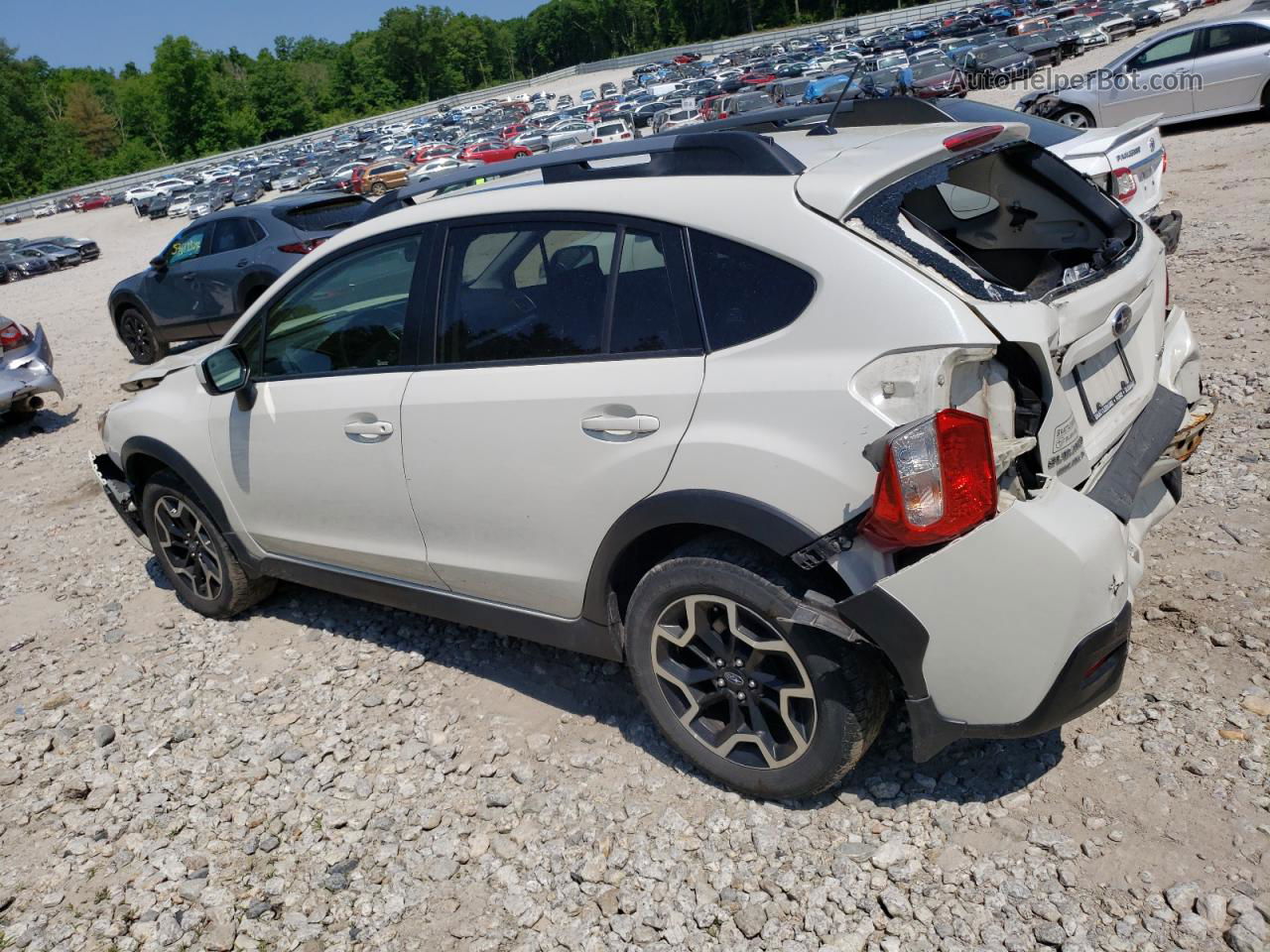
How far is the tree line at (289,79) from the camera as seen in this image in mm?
102875

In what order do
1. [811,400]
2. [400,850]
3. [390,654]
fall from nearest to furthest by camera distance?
[811,400], [400,850], [390,654]

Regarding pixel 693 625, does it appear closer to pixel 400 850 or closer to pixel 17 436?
pixel 400 850

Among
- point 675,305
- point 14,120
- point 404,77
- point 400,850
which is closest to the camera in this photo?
point 675,305

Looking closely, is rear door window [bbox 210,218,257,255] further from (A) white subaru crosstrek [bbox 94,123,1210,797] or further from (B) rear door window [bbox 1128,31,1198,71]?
(B) rear door window [bbox 1128,31,1198,71]

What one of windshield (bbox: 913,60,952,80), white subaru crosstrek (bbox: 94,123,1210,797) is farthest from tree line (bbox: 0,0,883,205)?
white subaru crosstrek (bbox: 94,123,1210,797)

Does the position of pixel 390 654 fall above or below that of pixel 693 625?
below

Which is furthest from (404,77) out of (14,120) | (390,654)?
(390,654)

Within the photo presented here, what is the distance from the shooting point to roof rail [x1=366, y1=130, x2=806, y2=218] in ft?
9.29

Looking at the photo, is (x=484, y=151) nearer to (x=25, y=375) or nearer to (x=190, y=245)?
(x=190, y=245)

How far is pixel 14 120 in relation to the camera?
99.3m

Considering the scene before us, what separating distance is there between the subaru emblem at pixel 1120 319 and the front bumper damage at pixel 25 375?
9037 mm

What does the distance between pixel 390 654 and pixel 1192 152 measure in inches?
542

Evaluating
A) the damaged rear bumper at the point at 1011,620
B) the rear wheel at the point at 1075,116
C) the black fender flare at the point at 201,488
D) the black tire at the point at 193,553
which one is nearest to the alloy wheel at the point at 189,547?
the black tire at the point at 193,553

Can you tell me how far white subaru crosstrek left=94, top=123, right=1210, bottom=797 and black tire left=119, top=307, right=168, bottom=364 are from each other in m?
8.41
